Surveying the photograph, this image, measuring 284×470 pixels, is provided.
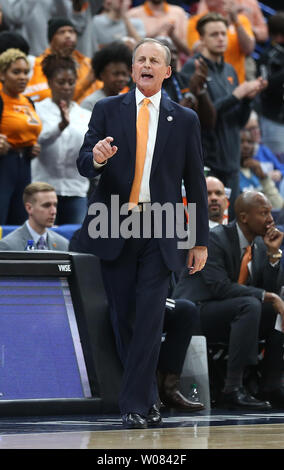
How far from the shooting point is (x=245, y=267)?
7215 millimetres

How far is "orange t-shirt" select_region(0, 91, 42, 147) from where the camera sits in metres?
8.26

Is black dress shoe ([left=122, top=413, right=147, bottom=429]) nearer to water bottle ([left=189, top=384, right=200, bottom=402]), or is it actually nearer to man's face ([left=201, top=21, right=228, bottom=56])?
water bottle ([left=189, top=384, right=200, bottom=402])

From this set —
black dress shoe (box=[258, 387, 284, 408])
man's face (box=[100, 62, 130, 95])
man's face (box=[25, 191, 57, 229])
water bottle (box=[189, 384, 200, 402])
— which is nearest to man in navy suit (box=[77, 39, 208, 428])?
water bottle (box=[189, 384, 200, 402])

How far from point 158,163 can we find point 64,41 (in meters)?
4.68

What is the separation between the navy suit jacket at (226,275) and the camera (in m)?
6.97

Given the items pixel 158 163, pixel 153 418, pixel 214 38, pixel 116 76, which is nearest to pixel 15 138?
pixel 116 76

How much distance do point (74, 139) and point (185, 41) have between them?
3.56m

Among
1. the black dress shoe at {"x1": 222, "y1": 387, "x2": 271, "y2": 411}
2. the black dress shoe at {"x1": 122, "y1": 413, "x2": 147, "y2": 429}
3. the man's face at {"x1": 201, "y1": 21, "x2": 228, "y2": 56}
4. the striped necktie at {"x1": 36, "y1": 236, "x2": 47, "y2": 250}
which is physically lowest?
the black dress shoe at {"x1": 222, "y1": 387, "x2": 271, "y2": 411}

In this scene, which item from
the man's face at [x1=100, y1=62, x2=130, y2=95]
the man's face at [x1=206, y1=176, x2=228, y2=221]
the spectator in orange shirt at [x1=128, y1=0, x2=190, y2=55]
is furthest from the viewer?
the spectator in orange shirt at [x1=128, y1=0, x2=190, y2=55]

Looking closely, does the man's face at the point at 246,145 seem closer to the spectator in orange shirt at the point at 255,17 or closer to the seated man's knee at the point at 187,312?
the spectator in orange shirt at the point at 255,17

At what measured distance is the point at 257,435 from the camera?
15.5ft

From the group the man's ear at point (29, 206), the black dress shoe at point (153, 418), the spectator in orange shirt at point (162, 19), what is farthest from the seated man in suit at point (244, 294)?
the spectator in orange shirt at point (162, 19)

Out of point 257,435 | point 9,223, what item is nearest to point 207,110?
point 9,223

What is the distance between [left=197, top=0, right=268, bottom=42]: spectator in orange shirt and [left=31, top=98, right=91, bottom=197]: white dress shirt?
4471mm
